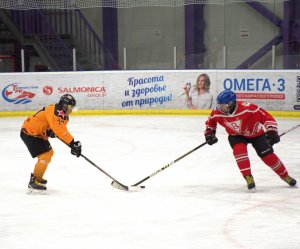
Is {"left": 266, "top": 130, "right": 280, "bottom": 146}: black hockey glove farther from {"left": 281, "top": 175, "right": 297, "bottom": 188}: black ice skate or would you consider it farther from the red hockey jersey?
{"left": 281, "top": 175, "right": 297, "bottom": 188}: black ice skate

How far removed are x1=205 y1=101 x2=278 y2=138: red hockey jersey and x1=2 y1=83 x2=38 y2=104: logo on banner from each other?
6.57 meters

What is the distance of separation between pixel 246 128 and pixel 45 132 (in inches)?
65.6

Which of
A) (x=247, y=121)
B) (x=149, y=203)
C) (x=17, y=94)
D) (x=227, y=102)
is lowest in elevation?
(x=149, y=203)

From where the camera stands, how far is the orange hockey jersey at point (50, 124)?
15.5ft

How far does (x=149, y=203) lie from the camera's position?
468cm

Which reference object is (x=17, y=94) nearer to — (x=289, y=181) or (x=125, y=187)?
(x=125, y=187)

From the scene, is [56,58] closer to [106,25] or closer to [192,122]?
[106,25]

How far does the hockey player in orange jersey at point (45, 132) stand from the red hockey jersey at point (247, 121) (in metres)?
1.24

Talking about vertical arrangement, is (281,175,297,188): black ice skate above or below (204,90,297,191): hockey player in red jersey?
below

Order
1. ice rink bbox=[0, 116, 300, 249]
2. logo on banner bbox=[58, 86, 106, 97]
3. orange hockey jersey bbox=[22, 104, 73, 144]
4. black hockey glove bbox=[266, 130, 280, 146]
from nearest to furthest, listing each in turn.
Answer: ice rink bbox=[0, 116, 300, 249]
orange hockey jersey bbox=[22, 104, 73, 144]
black hockey glove bbox=[266, 130, 280, 146]
logo on banner bbox=[58, 86, 106, 97]

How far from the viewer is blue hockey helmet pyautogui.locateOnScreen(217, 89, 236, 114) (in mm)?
4797

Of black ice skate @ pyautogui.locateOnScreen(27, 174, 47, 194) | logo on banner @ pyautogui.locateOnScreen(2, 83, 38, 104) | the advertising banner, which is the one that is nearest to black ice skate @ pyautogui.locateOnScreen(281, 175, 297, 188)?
black ice skate @ pyautogui.locateOnScreen(27, 174, 47, 194)

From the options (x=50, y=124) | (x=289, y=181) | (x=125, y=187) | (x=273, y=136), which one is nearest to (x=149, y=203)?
(x=125, y=187)

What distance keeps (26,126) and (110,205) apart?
1.02 meters
